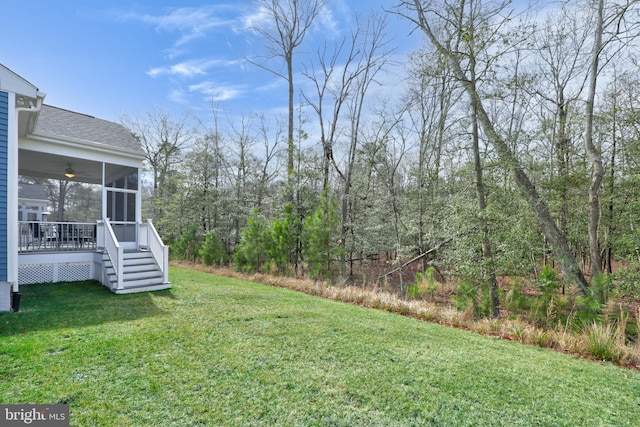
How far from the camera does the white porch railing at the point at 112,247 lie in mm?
6723

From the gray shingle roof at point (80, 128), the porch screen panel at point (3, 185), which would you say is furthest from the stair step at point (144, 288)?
the gray shingle roof at point (80, 128)

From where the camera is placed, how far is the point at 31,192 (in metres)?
16.3

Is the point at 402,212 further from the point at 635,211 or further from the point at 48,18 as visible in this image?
the point at 48,18

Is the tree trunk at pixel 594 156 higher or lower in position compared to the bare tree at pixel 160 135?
lower

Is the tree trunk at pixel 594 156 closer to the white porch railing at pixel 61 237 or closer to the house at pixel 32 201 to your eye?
the white porch railing at pixel 61 237

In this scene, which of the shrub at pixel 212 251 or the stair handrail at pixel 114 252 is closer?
the stair handrail at pixel 114 252

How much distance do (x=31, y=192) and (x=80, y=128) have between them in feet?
40.4

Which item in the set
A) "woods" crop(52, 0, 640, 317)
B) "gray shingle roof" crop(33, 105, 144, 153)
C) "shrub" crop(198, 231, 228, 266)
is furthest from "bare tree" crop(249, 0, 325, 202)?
"gray shingle roof" crop(33, 105, 144, 153)

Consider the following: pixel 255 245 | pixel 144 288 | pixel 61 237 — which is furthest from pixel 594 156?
pixel 61 237

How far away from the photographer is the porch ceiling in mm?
7828

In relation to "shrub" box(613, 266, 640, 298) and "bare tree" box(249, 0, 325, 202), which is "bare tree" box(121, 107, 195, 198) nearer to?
"bare tree" box(249, 0, 325, 202)

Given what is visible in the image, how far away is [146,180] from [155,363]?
69.5 feet

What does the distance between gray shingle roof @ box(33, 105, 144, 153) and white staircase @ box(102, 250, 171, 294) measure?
3.03 meters

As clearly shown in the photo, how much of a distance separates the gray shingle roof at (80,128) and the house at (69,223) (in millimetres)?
28
